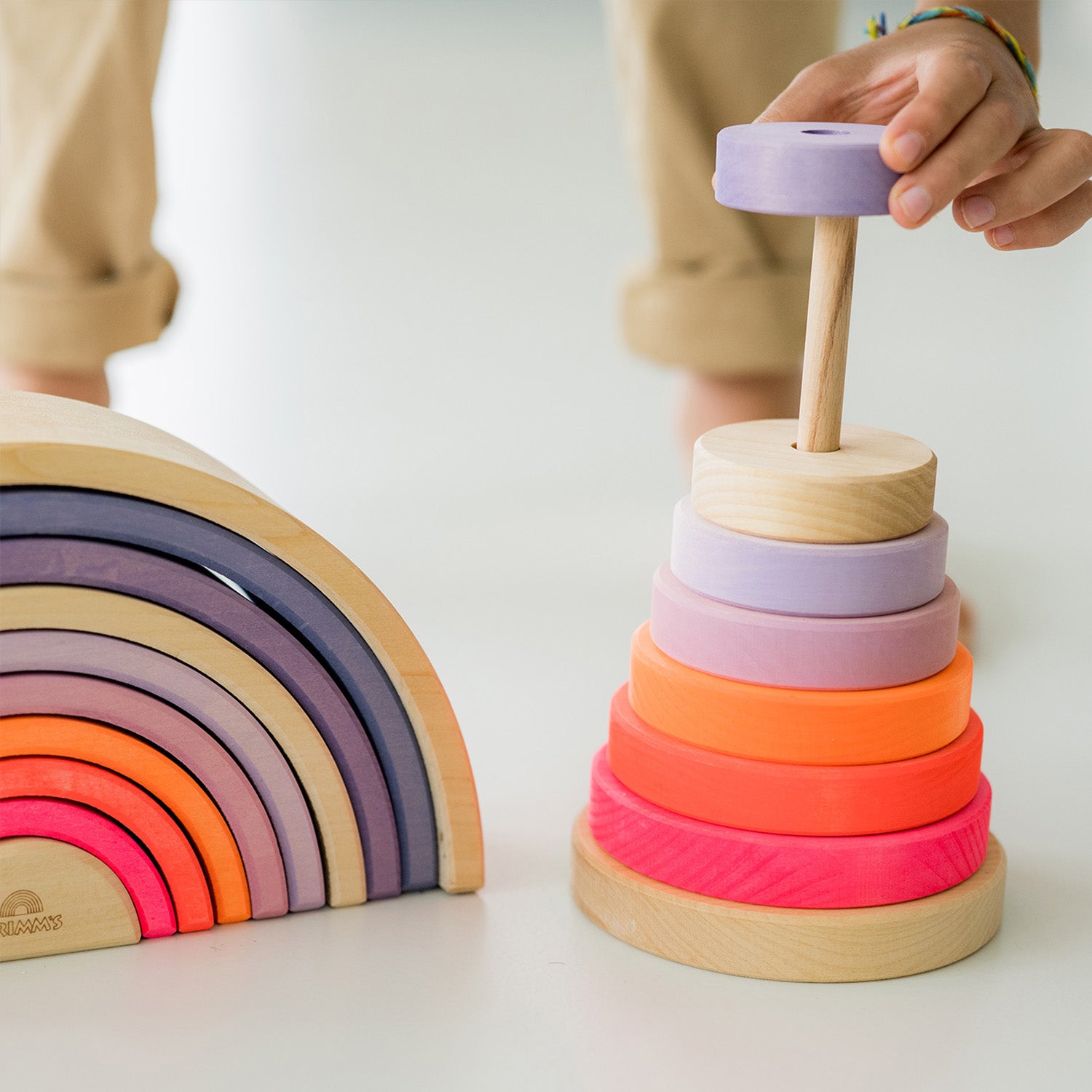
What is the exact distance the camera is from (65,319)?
1521mm

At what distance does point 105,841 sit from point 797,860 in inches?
15.9

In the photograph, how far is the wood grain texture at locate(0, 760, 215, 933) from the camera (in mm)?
904

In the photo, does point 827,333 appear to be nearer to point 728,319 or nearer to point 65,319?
point 728,319

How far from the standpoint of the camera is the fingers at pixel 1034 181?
0.97m

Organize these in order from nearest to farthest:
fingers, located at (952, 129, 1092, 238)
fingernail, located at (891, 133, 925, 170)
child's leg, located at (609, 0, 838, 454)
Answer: fingernail, located at (891, 133, 925, 170) < fingers, located at (952, 129, 1092, 238) < child's leg, located at (609, 0, 838, 454)

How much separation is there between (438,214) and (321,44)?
1.50 meters

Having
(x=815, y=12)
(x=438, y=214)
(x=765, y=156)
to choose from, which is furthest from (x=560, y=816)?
(x=438, y=214)

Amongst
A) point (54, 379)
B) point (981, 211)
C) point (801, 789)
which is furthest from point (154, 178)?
point (801, 789)

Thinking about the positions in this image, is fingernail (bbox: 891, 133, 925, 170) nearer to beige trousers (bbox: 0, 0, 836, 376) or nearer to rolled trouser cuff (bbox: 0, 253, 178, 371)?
beige trousers (bbox: 0, 0, 836, 376)

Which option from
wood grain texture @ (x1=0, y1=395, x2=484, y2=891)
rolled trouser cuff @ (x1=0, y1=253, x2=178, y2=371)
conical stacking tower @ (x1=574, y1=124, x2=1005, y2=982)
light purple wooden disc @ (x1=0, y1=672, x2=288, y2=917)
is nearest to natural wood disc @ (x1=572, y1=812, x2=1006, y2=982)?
conical stacking tower @ (x1=574, y1=124, x2=1005, y2=982)

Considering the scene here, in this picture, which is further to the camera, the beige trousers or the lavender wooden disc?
the beige trousers

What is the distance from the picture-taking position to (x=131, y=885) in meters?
Result: 0.93

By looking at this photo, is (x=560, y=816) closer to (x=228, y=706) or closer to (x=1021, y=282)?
(x=228, y=706)

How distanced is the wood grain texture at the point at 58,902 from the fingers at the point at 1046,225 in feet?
2.27
